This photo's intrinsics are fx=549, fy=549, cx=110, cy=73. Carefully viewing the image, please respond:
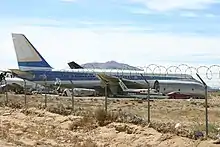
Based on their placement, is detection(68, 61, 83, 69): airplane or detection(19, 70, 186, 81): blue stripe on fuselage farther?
detection(68, 61, 83, 69): airplane

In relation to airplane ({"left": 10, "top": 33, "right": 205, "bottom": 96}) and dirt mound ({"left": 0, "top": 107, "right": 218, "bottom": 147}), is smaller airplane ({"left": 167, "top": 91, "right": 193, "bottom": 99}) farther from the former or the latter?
dirt mound ({"left": 0, "top": 107, "right": 218, "bottom": 147})

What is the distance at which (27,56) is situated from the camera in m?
66.3

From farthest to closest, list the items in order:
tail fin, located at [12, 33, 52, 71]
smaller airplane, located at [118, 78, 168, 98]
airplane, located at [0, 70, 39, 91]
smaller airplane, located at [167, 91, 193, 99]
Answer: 1. airplane, located at [0, 70, 39, 91]
2. tail fin, located at [12, 33, 52, 71]
3. smaller airplane, located at [167, 91, 193, 99]
4. smaller airplane, located at [118, 78, 168, 98]

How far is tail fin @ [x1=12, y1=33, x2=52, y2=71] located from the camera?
6562 cm

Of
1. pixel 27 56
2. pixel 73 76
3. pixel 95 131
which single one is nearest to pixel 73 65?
pixel 27 56

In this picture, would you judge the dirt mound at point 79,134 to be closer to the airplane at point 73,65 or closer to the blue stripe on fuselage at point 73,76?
the blue stripe on fuselage at point 73,76

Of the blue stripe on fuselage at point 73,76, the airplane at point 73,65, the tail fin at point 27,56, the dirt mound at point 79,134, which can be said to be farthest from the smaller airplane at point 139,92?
the dirt mound at point 79,134

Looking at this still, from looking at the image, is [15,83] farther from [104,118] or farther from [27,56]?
[104,118]

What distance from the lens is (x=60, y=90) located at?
58688 millimetres

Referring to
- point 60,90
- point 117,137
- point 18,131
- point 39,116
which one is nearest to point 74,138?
point 117,137

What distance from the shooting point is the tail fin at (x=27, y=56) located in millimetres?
65625

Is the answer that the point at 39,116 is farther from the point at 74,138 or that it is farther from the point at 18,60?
the point at 18,60

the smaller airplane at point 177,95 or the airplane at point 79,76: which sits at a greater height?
the airplane at point 79,76

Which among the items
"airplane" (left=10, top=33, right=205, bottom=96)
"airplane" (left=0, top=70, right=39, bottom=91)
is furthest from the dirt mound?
"airplane" (left=0, top=70, right=39, bottom=91)
